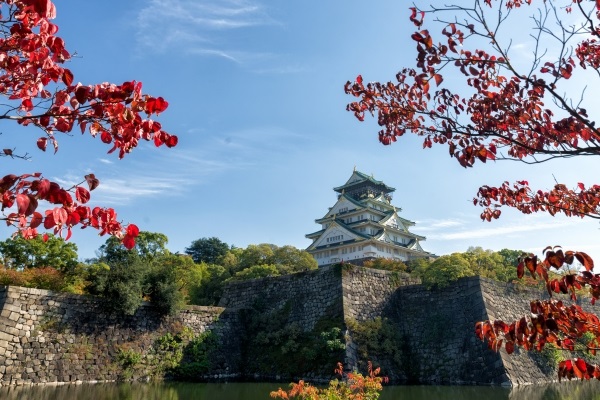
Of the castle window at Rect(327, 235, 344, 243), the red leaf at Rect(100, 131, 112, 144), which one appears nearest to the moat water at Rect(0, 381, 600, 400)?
the red leaf at Rect(100, 131, 112, 144)

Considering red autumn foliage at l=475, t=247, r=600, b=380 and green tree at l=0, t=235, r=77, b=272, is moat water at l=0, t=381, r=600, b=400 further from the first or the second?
green tree at l=0, t=235, r=77, b=272

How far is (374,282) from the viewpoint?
50.4 feet

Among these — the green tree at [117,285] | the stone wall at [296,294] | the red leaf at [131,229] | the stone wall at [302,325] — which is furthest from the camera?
the stone wall at [296,294]

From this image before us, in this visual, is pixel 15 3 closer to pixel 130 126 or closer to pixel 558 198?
pixel 130 126

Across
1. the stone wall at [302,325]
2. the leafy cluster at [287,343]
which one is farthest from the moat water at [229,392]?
the leafy cluster at [287,343]

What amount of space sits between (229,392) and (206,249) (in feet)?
104

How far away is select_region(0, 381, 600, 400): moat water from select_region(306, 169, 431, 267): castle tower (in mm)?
22370

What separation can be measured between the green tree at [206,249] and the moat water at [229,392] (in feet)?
95.6

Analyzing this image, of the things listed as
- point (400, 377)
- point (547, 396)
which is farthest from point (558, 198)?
point (400, 377)

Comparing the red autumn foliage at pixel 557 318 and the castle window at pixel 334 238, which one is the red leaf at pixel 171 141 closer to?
the red autumn foliage at pixel 557 318

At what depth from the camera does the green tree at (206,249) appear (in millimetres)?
40312

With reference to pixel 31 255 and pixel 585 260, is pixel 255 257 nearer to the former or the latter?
pixel 31 255

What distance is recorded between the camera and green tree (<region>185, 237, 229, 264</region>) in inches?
1587

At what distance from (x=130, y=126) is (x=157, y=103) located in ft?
0.71
